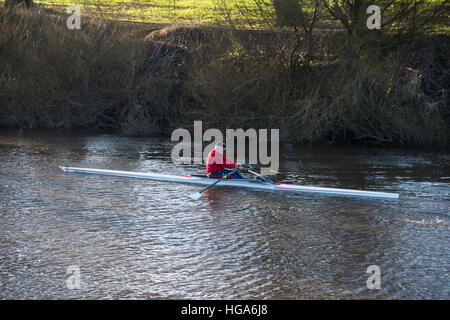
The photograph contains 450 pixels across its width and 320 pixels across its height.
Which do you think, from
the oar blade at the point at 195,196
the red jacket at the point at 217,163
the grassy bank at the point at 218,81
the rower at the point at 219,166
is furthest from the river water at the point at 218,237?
the grassy bank at the point at 218,81

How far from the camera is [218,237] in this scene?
9977 mm

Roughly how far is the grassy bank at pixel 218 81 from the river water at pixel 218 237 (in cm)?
610

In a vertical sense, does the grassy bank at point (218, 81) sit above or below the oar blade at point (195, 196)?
above

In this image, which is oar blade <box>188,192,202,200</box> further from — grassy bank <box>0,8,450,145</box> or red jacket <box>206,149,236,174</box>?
grassy bank <box>0,8,450,145</box>

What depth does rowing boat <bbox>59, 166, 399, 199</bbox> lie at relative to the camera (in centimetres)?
1307

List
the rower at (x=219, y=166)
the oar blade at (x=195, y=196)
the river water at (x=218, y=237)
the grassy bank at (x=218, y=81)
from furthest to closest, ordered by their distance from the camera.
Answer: the grassy bank at (x=218, y=81)
the rower at (x=219, y=166)
the oar blade at (x=195, y=196)
the river water at (x=218, y=237)

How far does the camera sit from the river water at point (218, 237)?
25.2 feet

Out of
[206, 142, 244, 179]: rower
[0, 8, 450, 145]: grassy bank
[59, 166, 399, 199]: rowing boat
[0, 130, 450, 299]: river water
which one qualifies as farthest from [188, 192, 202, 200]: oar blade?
[0, 8, 450, 145]: grassy bank

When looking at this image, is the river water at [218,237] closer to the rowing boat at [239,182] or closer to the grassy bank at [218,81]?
the rowing boat at [239,182]

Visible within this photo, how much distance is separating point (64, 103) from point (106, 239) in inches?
756

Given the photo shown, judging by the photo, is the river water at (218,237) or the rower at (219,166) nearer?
the river water at (218,237)

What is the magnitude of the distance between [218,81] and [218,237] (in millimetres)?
15246

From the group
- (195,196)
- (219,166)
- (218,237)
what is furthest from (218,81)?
(218,237)

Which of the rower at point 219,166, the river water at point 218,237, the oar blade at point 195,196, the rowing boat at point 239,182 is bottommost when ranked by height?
the river water at point 218,237
